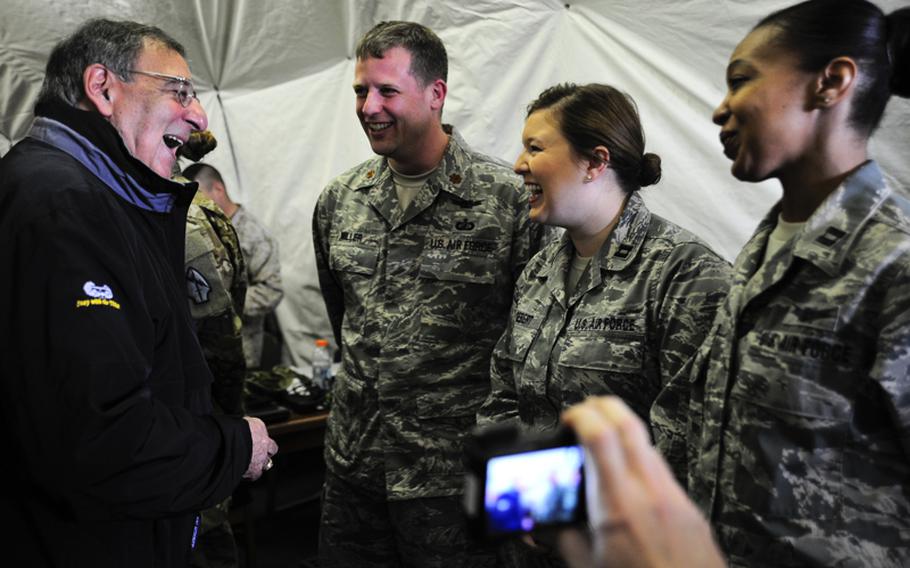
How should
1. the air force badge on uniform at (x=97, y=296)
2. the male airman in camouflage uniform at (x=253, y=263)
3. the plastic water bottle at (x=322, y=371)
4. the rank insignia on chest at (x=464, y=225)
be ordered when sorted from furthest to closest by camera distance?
the male airman in camouflage uniform at (x=253, y=263) < the plastic water bottle at (x=322, y=371) < the rank insignia on chest at (x=464, y=225) < the air force badge on uniform at (x=97, y=296)

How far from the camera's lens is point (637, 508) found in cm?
43

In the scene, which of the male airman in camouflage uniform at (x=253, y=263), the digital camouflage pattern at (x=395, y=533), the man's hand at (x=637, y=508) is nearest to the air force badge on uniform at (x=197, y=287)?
the digital camouflage pattern at (x=395, y=533)

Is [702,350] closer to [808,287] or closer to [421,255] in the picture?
[808,287]

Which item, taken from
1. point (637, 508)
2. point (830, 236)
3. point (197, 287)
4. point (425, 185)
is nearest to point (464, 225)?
point (425, 185)

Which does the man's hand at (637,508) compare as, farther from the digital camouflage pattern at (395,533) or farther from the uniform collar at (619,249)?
the digital camouflage pattern at (395,533)

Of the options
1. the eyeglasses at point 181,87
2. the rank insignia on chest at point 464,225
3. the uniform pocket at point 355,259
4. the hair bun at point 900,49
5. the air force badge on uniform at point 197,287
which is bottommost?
the air force badge on uniform at point 197,287

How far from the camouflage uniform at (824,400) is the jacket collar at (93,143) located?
3.76ft

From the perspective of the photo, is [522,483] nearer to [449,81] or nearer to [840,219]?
[840,219]

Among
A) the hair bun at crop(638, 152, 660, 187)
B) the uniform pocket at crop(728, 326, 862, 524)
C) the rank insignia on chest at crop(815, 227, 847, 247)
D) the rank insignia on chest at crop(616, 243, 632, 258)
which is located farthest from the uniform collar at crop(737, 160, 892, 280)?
the hair bun at crop(638, 152, 660, 187)

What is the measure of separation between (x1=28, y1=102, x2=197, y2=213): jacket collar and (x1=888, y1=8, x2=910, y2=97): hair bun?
131 cm

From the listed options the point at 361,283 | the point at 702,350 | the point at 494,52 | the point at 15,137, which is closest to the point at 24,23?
the point at 15,137

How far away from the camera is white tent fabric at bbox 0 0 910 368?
8.38 feet

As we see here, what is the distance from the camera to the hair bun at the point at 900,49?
1.11 m

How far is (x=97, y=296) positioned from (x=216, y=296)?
92 centimetres
